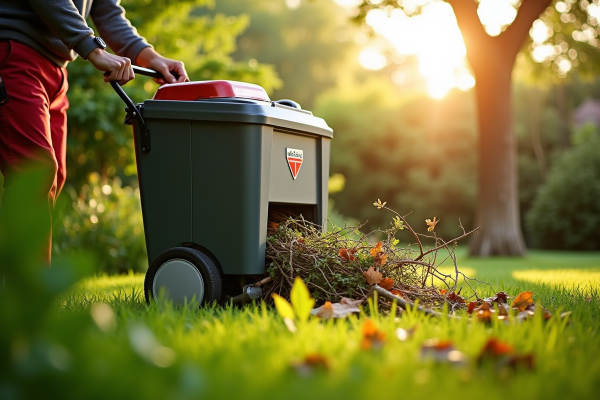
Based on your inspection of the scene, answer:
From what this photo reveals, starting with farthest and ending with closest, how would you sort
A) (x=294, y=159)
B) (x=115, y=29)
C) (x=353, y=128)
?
1. (x=353, y=128)
2. (x=115, y=29)
3. (x=294, y=159)

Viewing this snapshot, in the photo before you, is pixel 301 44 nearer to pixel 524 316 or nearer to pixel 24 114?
pixel 24 114

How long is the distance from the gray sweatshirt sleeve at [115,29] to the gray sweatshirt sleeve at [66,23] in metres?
0.51

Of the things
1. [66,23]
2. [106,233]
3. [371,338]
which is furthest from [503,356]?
[106,233]

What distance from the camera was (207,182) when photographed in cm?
248

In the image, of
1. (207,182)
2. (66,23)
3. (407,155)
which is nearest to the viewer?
(66,23)

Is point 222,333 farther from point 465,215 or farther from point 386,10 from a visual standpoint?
point 465,215

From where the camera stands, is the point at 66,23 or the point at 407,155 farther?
the point at 407,155

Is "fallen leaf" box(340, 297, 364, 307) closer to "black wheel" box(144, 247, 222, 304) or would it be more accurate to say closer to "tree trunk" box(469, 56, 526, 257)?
"black wheel" box(144, 247, 222, 304)

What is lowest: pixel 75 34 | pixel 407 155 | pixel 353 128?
pixel 75 34

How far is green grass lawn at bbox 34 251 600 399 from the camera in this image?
0.89 meters

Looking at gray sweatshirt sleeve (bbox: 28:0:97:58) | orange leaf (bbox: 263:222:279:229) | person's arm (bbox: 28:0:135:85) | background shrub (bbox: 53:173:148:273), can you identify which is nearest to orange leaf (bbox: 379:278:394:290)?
orange leaf (bbox: 263:222:279:229)

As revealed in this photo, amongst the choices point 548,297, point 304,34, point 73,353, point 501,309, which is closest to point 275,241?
point 501,309

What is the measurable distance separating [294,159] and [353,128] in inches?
674

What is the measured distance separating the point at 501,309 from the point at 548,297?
688mm
